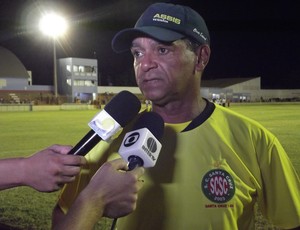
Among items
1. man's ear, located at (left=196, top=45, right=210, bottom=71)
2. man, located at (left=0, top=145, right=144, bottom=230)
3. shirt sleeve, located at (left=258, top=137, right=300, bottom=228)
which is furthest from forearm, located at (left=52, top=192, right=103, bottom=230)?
man's ear, located at (left=196, top=45, right=210, bottom=71)

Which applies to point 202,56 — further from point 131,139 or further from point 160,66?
point 131,139

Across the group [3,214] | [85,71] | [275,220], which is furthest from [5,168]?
[85,71]

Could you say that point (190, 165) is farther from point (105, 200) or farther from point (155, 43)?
point (105, 200)

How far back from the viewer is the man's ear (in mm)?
2365

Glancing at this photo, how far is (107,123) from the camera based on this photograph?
170cm

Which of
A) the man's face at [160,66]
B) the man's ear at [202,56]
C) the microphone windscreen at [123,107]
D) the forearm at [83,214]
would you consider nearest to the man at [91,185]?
the forearm at [83,214]

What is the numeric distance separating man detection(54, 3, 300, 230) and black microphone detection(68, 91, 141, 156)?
0.39 m

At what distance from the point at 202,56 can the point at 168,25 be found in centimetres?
33

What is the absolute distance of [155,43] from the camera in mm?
2219

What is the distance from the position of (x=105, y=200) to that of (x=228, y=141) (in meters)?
1.01

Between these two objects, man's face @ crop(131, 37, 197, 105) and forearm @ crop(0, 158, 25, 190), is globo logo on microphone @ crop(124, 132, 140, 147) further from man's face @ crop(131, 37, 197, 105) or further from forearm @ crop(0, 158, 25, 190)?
man's face @ crop(131, 37, 197, 105)

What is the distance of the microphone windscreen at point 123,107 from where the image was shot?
5.72ft

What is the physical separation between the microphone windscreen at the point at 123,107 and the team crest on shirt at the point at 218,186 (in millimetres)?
505

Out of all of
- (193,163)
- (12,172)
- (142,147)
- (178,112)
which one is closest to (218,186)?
(193,163)
